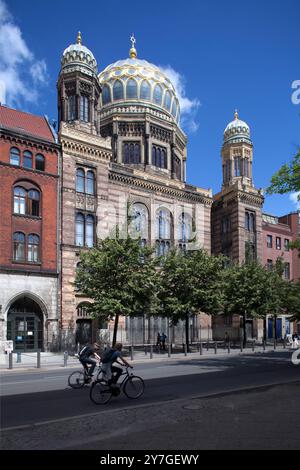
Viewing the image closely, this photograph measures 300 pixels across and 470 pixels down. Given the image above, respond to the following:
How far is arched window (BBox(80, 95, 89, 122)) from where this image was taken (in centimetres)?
4397

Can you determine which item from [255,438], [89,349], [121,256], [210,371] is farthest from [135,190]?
[255,438]

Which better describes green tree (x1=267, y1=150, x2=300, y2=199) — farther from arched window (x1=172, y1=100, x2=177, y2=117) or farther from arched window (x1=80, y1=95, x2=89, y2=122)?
arched window (x1=172, y1=100, x2=177, y2=117)

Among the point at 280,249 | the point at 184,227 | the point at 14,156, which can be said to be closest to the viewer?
the point at 14,156

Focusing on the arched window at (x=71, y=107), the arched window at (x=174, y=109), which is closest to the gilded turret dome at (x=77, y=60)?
the arched window at (x=71, y=107)

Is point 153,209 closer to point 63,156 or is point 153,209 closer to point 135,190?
point 135,190

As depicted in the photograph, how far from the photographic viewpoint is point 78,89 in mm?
43531

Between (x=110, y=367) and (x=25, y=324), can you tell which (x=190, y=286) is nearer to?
(x=25, y=324)

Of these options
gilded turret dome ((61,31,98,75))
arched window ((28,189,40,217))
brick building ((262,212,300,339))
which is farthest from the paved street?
brick building ((262,212,300,339))

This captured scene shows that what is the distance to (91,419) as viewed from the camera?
11188 mm

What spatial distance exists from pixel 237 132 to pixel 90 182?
1052 inches

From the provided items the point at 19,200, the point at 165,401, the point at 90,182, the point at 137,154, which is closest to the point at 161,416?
the point at 165,401

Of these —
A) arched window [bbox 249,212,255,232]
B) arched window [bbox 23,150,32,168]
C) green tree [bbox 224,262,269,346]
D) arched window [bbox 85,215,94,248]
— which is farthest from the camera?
arched window [bbox 249,212,255,232]

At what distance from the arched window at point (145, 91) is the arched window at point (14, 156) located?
22617 mm

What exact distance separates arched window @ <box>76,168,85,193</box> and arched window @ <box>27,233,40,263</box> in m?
5.77
